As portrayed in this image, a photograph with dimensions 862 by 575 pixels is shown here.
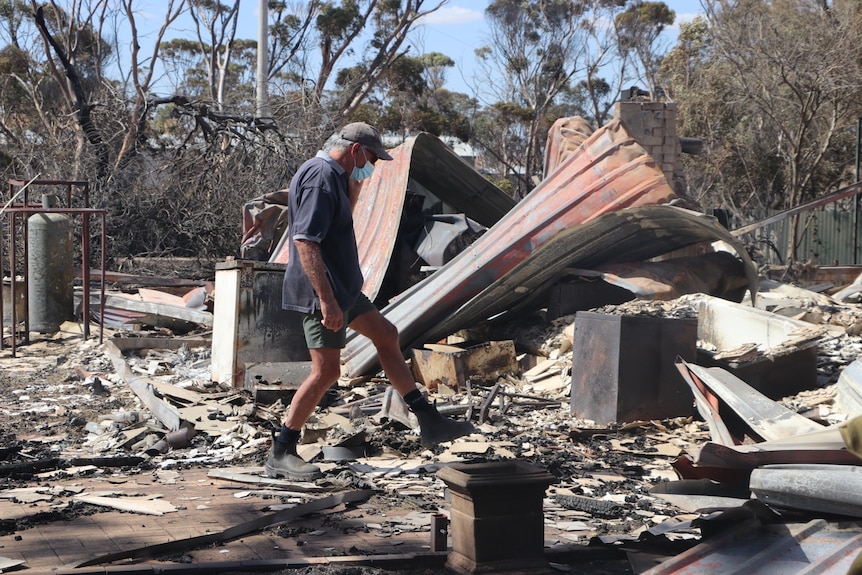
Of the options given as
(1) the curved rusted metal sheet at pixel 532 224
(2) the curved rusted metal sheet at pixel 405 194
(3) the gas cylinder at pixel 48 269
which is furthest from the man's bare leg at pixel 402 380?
(3) the gas cylinder at pixel 48 269

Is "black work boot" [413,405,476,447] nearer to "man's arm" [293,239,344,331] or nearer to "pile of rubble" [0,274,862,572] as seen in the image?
"pile of rubble" [0,274,862,572]

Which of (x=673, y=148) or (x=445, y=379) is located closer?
(x=445, y=379)

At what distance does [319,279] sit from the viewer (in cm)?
449

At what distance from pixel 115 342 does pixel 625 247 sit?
16.9ft

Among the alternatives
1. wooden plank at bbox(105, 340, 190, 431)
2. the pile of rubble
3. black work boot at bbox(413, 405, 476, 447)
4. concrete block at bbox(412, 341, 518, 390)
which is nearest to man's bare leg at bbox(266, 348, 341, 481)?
the pile of rubble

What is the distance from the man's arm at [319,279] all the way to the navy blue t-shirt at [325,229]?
0.07 metres

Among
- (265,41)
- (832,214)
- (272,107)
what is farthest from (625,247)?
(265,41)

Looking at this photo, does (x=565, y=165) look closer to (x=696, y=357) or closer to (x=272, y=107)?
(x=696, y=357)

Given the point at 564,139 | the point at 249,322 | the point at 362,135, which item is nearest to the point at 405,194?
the point at 564,139

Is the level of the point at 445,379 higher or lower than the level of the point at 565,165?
lower

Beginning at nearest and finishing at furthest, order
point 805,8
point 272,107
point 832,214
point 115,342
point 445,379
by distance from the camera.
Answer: point 445,379
point 115,342
point 272,107
point 832,214
point 805,8

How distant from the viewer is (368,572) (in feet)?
10.3

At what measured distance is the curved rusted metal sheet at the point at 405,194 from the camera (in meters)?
9.61

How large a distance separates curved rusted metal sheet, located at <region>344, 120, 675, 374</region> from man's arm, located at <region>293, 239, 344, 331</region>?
3488mm
